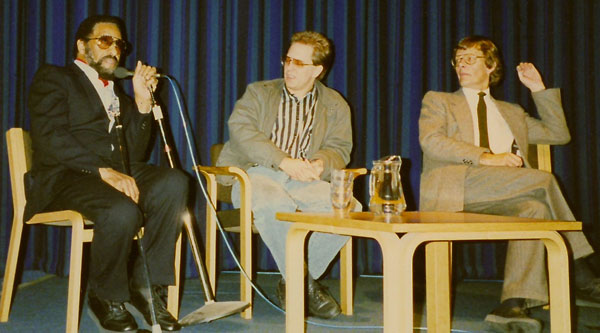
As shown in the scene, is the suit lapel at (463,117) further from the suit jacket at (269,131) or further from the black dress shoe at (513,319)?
the black dress shoe at (513,319)

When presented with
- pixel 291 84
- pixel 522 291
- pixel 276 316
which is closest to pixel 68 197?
pixel 276 316

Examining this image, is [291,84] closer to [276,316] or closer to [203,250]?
[276,316]

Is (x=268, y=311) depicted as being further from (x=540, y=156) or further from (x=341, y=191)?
(x=540, y=156)

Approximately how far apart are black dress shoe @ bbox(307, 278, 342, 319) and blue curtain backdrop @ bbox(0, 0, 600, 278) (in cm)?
112

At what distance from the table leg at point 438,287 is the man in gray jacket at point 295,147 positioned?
0.55 m

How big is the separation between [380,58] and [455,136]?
40.7 inches

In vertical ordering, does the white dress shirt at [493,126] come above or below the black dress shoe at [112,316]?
above

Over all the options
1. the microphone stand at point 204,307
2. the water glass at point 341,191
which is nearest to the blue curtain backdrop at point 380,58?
the microphone stand at point 204,307

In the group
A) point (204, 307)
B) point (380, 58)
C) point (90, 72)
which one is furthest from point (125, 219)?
point (380, 58)

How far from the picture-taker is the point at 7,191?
3113mm

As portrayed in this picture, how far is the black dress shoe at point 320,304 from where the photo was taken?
7.07 feet

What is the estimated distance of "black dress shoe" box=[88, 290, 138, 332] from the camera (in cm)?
180

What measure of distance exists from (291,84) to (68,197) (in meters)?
1.07

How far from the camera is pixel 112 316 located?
183 cm
